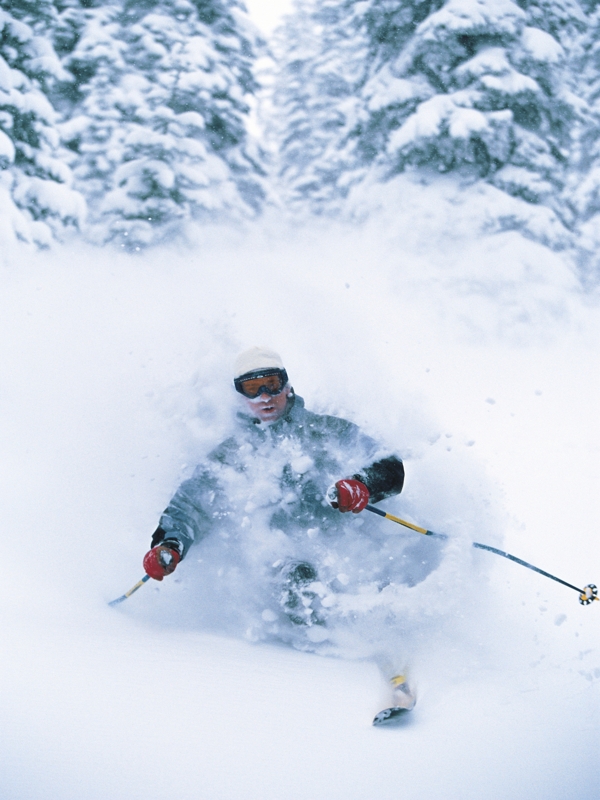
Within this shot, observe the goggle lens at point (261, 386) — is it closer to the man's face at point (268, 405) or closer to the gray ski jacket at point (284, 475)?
the man's face at point (268, 405)

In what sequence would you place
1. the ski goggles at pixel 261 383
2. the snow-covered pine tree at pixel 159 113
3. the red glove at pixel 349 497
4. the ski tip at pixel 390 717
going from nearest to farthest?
the ski tip at pixel 390 717
the red glove at pixel 349 497
the ski goggles at pixel 261 383
the snow-covered pine tree at pixel 159 113

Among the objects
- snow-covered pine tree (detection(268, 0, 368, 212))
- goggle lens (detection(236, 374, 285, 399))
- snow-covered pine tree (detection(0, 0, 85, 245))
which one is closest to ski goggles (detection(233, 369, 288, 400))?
goggle lens (detection(236, 374, 285, 399))

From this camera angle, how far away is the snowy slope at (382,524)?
1.95 m

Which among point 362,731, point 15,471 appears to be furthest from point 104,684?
point 15,471

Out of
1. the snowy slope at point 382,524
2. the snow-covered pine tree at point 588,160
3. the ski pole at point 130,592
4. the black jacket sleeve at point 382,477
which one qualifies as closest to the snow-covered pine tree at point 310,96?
the snow-covered pine tree at point 588,160

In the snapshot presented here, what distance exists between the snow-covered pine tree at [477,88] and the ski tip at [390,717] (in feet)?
29.9

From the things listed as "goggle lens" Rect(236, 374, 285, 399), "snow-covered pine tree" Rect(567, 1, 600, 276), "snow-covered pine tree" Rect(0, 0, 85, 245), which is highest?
"snow-covered pine tree" Rect(567, 1, 600, 276)

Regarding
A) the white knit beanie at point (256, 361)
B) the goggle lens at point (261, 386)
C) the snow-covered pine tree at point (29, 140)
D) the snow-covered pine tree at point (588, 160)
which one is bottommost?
the snow-covered pine tree at point (29, 140)

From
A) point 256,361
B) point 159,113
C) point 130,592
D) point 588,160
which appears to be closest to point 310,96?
point 159,113

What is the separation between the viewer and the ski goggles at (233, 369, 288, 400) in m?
3.26

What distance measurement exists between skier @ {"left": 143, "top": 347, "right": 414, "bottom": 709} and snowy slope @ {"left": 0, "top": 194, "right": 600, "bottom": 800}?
365 millimetres

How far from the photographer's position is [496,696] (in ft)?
7.95

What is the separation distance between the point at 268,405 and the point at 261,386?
0.12 metres

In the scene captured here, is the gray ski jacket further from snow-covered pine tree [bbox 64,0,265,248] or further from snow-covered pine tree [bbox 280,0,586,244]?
snow-covered pine tree [bbox 64,0,265,248]
